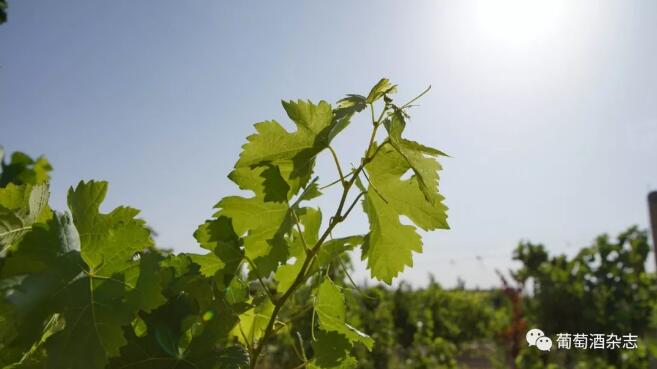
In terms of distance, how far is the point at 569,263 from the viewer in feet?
23.4

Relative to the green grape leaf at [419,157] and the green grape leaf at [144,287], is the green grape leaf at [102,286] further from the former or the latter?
the green grape leaf at [419,157]

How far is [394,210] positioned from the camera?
83 cm

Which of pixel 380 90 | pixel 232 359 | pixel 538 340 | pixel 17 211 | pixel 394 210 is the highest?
Result: pixel 538 340

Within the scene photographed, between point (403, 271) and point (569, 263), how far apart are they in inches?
272

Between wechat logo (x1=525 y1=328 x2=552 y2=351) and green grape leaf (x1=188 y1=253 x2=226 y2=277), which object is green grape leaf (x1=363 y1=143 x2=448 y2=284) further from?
wechat logo (x1=525 y1=328 x2=552 y2=351)

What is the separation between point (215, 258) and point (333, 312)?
0.72 ft

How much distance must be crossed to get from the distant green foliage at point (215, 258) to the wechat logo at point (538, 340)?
225 inches

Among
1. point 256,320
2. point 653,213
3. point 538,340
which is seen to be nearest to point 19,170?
point 256,320

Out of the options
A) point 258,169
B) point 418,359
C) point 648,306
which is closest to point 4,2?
point 258,169

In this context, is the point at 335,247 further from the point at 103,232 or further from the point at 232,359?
the point at 103,232

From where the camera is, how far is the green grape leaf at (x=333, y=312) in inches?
35.5

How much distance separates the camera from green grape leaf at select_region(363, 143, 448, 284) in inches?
31.2

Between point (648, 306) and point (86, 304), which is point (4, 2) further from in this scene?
point (648, 306)

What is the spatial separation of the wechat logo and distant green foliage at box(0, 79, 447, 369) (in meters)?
5.71
